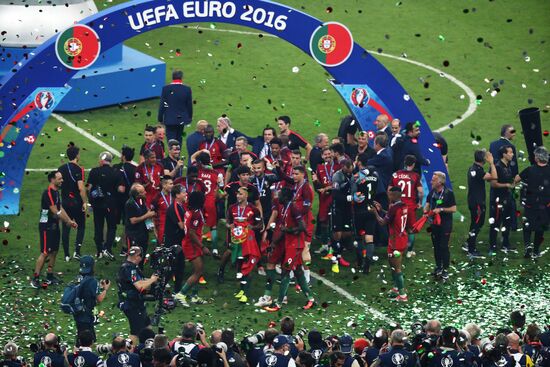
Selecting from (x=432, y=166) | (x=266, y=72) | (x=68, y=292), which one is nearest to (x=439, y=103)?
(x=266, y=72)

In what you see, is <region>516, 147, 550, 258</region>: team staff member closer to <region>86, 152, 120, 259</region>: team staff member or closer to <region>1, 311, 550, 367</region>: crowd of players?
<region>1, 311, 550, 367</region>: crowd of players

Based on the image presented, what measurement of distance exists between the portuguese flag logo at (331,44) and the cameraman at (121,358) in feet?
31.3

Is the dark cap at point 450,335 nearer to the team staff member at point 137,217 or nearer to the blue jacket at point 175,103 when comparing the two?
the team staff member at point 137,217

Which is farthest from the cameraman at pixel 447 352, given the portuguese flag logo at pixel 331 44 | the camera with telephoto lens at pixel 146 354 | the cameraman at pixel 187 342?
the portuguese flag logo at pixel 331 44

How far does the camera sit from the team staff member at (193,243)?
22.3 meters

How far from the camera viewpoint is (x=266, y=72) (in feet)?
116

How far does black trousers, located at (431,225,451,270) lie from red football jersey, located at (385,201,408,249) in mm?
1000

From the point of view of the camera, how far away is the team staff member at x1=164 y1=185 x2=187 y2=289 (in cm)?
2231

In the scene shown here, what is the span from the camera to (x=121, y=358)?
17094 millimetres

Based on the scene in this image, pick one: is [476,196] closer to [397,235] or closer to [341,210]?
[341,210]

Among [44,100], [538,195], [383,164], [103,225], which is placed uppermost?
[44,100]

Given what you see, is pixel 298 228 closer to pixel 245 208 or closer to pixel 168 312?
pixel 245 208

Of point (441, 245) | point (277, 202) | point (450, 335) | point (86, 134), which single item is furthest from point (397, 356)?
point (86, 134)

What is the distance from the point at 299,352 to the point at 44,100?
9922mm
